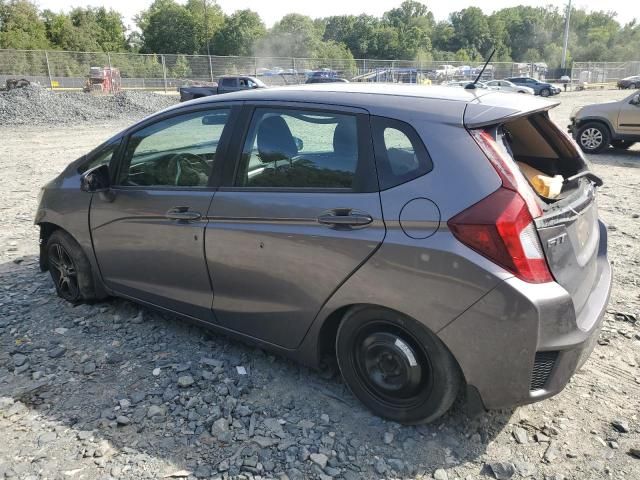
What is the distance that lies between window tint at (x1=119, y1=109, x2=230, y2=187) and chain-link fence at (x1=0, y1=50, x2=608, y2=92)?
112 ft

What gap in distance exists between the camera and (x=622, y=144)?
1267 centimetres

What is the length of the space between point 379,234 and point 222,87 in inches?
1129

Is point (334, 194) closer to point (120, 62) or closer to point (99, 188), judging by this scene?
point (99, 188)

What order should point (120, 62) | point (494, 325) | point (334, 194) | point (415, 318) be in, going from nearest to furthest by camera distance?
point (494, 325)
point (415, 318)
point (334, 194)
point (120, 62)

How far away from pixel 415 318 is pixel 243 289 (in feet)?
3.61

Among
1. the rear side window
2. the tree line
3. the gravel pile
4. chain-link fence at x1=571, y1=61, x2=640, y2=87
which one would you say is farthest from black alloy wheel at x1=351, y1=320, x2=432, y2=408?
the tree line

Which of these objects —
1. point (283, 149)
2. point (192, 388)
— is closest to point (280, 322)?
point (192, 388)

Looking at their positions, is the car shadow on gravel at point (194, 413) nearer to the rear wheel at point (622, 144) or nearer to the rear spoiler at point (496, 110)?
the rear spoiler at point (496, 110)

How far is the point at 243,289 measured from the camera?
3.09m

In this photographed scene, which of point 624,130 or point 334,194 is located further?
point 624,130

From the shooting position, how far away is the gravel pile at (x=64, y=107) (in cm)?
2228

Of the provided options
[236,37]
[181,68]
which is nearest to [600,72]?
[236,37]

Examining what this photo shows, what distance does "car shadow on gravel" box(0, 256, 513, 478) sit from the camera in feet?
8.48

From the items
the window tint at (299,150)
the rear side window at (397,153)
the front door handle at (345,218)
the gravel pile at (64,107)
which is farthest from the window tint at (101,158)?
the gravel pile at (64,107)
